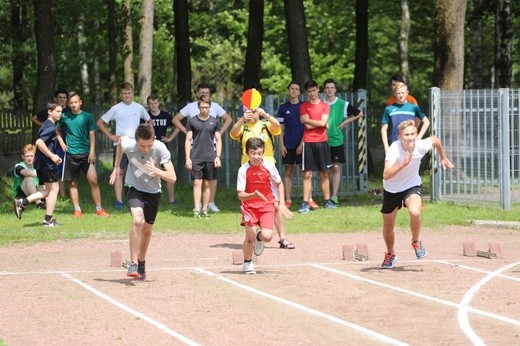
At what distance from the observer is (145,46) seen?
40.3 meters

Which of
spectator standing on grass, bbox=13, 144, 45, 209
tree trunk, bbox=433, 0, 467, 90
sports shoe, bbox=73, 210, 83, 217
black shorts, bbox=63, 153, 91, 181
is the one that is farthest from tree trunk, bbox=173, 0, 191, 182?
sports shoe, bbox=73, 210, 83, 217

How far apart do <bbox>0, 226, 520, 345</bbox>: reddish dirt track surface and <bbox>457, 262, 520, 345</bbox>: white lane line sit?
2 centimetres

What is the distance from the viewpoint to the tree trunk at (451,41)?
27.4 metres

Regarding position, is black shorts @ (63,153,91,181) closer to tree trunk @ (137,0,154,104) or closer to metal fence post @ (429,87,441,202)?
metal fence post @ (429,87,441,202)

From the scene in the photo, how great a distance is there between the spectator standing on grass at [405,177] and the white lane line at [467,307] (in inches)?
40.4

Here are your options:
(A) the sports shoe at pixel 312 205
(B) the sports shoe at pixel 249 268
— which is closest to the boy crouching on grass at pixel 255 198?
(B) the sports shoe at pixel 249 268

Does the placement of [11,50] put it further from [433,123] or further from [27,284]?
[27,284]

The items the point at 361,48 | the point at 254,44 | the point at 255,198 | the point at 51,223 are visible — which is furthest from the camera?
the point at 361,48

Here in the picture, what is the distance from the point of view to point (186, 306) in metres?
13.0

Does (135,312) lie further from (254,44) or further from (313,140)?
(254,44)

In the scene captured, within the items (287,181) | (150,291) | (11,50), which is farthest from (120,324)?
(11,50)

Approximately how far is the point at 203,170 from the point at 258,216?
282 inches

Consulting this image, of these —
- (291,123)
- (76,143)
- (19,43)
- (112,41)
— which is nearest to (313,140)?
Result: (291,123)

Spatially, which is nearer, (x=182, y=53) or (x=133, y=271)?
(x=133, y=271)
